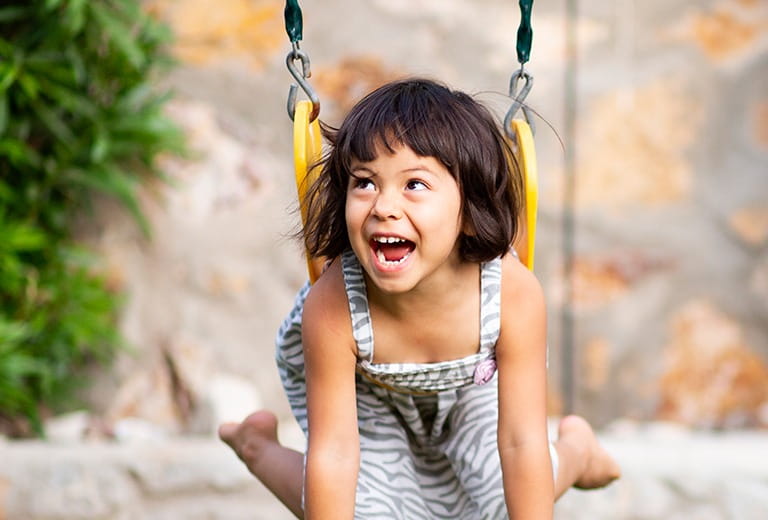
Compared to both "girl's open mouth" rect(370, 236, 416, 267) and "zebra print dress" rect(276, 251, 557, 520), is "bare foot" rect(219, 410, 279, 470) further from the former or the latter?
"girl's open mouth" rect(370, 236, 416, 267)

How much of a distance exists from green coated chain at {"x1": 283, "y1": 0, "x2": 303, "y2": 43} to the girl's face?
0.37 metres

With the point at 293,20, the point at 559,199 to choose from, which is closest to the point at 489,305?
the point at 293,20

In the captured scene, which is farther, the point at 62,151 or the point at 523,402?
the point at 62,151

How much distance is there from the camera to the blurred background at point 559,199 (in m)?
4.07

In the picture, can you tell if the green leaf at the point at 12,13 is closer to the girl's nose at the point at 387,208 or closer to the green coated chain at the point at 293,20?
the green coated chain at the point at 293,20

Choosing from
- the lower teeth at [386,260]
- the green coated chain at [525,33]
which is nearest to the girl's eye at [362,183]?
the lower teeth at [386,260]

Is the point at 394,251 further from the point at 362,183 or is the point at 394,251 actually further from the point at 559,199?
the point at 559,199

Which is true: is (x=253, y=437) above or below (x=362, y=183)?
below

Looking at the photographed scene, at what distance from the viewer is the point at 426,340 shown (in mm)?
1983

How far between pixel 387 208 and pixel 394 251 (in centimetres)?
9

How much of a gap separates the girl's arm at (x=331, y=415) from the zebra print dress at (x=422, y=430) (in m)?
0.05

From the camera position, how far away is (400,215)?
1.75 metres

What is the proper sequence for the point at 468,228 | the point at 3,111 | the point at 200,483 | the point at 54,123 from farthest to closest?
the point at 54,123 < the point at 3,111 < the point at 200,483 < the point at 468,228

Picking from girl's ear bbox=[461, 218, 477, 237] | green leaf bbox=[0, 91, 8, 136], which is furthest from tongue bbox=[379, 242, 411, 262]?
green leaf bbox=[0, 91, 8, 136]
